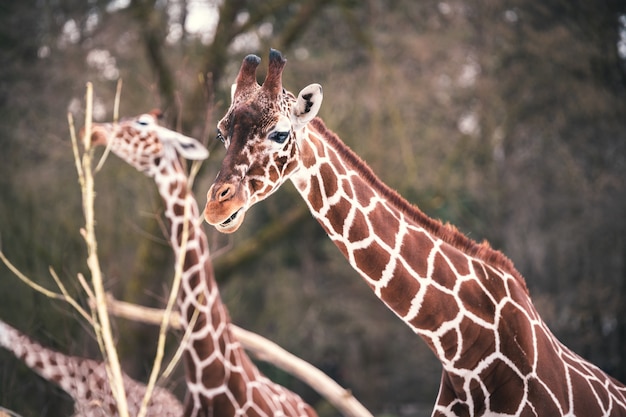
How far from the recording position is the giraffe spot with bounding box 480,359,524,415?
2939 millimetres

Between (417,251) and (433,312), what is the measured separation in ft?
0.91

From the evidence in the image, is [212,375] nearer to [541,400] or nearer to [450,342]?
[450,342]

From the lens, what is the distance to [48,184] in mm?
10125

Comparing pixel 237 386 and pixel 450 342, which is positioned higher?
pixel 450 342

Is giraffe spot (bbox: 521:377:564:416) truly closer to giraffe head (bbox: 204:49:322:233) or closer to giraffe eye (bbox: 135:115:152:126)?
giraffe head (bbox: 204:49:322:233)

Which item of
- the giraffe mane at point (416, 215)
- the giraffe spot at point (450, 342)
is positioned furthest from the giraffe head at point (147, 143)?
the giraffe spot at point (450, 342)

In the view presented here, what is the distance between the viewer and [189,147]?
4617 mm

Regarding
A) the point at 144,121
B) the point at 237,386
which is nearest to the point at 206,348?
the point at 237,386

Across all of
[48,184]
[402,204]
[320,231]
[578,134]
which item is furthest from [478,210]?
[402,204]

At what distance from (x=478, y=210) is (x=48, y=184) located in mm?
7539

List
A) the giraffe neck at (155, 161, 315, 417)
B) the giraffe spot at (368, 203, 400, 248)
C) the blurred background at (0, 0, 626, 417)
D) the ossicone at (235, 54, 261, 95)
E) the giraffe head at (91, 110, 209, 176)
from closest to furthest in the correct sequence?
the ossicone at (235, 54, 261, 95)
the giraffe spot at (368, 203, 400, 248)
the giraffe neck at (155, 161, 315, 417)
the giraffe head at (91, 110, 209, 176)
the blurred background at (0, 0, 626, 417)

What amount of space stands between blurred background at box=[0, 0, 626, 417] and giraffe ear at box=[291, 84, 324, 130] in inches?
213

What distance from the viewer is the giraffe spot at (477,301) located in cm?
303

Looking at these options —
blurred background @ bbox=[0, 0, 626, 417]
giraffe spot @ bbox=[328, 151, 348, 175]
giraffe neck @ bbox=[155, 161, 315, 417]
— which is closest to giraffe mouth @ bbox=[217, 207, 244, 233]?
giraffe spot @ bbox=[328, 151, 348, 175]
